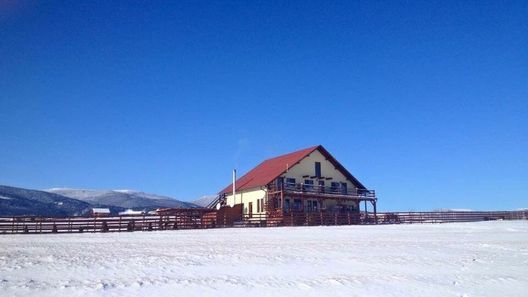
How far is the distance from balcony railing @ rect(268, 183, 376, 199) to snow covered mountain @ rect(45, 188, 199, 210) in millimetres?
62968

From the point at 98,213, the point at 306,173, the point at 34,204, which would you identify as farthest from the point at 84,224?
the point at 34,204

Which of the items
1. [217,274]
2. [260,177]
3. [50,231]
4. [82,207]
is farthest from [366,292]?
[82,207]

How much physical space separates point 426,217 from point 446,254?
31.9 metres

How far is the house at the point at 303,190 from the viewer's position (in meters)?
39.4

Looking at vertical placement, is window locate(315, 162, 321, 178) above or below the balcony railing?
above

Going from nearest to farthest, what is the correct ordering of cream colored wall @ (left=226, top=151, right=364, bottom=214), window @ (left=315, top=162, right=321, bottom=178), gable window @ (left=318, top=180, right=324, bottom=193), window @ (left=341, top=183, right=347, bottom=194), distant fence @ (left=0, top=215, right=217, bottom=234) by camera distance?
1. distant fence @ (left=0, top=215, right=217, bottom=234)
2. cream colored wall @ (left=226, top=151, right=364, bottom=214)
3. gable window @ (left=318, top=180, right=324, bottom=193)
4. window @ (left=315, top=162, right=321, bottom=178)
5. window @ (left=341, top=183, right=347, bottom=194)

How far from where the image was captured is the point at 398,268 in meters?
9.92

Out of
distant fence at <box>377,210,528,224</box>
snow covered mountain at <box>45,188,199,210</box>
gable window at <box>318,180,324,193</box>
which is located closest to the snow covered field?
distant fence at <box>377,210,528,224</box>

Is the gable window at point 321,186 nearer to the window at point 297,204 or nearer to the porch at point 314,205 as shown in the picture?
the porch at point 314,205

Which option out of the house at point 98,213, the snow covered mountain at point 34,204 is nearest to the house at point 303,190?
the house at point 98,213

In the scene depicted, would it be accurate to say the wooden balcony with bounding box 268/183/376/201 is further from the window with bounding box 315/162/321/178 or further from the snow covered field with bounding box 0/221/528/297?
Answer: the snow covered field with bounding box 0/221/528/297

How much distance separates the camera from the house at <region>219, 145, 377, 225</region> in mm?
39375

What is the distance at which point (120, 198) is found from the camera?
11112 cm

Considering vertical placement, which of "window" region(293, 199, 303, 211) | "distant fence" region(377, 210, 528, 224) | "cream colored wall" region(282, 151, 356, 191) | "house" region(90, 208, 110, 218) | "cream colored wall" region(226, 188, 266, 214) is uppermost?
"cream colored wall" region(282, 151, 356, 191)
